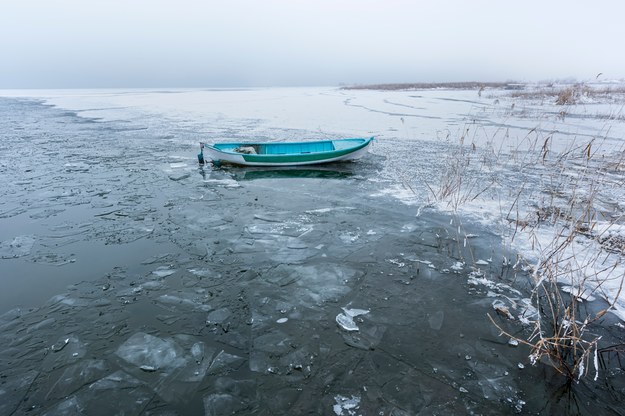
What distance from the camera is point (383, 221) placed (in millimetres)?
6742

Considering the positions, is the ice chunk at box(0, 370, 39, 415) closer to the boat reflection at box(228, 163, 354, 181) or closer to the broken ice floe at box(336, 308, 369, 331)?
the broken ice floe at box(336, 308, 369, 331)

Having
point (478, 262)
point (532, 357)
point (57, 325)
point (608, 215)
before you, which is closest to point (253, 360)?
point (57, 325)

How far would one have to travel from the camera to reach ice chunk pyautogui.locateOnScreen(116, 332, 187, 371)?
3.32m

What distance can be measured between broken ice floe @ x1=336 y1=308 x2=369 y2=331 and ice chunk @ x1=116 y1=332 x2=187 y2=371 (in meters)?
1.70

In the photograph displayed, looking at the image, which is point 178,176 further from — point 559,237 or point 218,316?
point 559,237

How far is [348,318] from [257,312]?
1.09m

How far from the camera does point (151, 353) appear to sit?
3451 mm

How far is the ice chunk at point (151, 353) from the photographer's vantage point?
332cm

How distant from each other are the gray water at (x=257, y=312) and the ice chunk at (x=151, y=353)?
0.02 metres

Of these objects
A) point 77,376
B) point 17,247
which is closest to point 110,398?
point 77,376

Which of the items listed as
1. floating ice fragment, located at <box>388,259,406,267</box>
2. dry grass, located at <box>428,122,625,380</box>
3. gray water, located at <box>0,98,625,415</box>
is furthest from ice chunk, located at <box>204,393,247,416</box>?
floating ice fragment, located at <box>388,259,406,267</box>

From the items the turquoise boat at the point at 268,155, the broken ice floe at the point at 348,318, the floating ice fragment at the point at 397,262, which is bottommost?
the floating ice fragment at the point at 397,262

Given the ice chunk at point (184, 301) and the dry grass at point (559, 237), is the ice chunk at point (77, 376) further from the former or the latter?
the dry grass at point (559, 237)

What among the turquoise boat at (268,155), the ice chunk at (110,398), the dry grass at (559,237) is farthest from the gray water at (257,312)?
the turquoise boat at (268,155)
